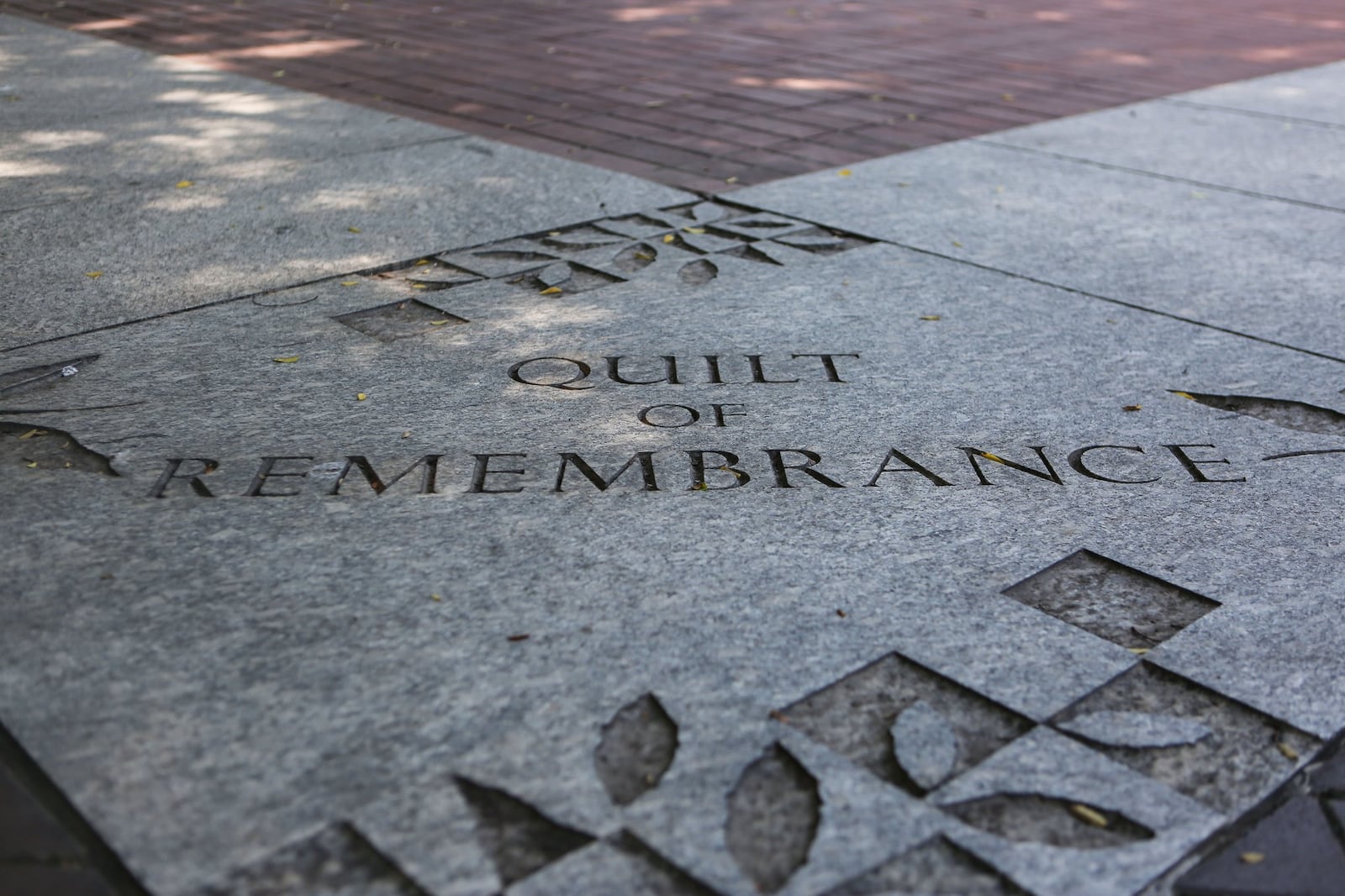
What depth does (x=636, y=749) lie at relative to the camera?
2180 millimetres

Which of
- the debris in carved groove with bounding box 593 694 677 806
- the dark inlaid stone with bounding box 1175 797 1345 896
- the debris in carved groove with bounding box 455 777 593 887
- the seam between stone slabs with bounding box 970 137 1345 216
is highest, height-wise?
the seam between stone slabs with bounding box 970 137 1345 216

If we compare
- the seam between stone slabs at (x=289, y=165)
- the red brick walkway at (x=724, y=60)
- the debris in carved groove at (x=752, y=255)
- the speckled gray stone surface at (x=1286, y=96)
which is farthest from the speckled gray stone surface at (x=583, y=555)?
the speckled gray stone surface at (x=1286, y=96)

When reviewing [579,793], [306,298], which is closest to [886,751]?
[579,793]

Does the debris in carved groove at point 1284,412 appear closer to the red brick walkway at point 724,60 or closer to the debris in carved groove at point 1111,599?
the debris in carved groove at point 1111,599

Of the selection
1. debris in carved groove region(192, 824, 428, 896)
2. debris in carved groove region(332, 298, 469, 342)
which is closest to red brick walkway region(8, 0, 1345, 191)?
debris in carved groove region(332, 298, 469, 342)

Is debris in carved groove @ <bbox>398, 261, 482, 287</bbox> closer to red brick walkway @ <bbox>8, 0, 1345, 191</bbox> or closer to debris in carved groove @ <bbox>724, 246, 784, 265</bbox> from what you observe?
debris in carved groove @ <bbox>724, 246, 784, 265</bbox>

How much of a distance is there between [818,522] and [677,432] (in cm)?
55

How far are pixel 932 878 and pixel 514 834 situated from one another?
2.11 feet

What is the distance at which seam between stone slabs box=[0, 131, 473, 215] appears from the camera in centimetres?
481

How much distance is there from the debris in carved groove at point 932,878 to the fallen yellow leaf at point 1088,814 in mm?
210

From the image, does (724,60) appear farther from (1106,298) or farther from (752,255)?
(1106,298)

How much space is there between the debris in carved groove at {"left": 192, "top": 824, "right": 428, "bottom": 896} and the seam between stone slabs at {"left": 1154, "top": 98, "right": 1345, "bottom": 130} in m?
6.58

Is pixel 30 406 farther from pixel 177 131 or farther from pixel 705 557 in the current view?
pixel 177 131

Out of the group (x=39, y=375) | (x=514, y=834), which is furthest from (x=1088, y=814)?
(x=39, y=375)
